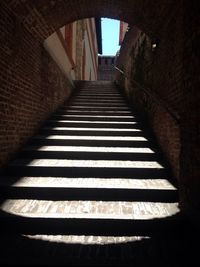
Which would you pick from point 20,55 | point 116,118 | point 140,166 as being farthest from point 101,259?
point 116,118

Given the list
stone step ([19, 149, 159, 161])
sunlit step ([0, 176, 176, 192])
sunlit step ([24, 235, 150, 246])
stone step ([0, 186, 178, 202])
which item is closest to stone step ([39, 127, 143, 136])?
stone step ([19, 149, 159, 161])

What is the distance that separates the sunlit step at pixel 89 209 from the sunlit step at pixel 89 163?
0.82 metres

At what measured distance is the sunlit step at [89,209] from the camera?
300 cm

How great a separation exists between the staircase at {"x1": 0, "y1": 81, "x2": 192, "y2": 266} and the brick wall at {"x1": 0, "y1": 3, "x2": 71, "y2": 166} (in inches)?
13.9

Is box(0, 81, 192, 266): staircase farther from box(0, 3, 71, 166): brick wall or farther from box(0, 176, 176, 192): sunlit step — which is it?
box(0, 3, 71, 166): brick wall

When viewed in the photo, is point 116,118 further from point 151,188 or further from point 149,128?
point 151,188

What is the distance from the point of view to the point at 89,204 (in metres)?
3.33

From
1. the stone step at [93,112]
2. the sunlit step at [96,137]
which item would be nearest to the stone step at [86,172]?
the sunlit step at [96,137]

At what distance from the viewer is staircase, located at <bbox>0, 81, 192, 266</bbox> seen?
255 centimetres

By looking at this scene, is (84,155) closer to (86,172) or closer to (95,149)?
(95,149)

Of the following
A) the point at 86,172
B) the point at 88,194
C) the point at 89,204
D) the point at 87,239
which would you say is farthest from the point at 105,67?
the point at 87,239

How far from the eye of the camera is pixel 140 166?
417 centimetres

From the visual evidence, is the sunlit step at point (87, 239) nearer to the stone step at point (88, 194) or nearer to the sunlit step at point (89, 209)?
the sunlit step at point (89, 209)

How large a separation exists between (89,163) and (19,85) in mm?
1841
